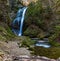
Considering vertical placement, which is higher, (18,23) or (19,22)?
(19,22)

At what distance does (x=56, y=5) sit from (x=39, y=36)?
246 inches

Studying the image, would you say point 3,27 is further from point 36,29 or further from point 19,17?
point 19,17

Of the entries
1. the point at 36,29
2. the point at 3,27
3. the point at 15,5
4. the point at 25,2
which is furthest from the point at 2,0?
the point at 25,2

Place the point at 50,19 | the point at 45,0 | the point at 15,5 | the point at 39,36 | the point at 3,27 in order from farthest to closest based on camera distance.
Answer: the point at 15,5, the point at 45,0, the point at 50,19, the point at 39,36, the point at 3,27

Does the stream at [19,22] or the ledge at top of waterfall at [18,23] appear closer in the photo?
the stream at [19,22]

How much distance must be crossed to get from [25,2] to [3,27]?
1807 cm

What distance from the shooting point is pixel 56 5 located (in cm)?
3816

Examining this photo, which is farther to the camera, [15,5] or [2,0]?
[15,5]

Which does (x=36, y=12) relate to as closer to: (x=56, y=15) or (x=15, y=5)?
(x=56, y=15)

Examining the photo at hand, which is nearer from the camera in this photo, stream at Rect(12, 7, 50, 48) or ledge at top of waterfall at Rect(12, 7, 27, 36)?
stream at Rect(12, 7, 50, 48)

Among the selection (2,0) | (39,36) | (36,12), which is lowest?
(39,36)

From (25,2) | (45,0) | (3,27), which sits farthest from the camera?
(25,2)

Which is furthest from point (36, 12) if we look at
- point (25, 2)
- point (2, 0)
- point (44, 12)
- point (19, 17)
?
point (25, 2)

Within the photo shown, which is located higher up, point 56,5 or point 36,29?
point 56,5
